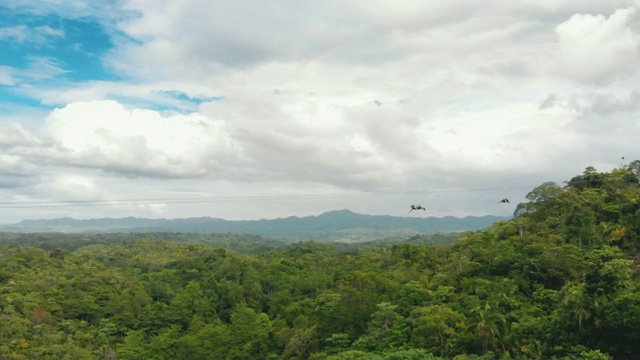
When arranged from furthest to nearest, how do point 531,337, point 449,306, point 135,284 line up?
point 135,284, point 449,306, point 531,337

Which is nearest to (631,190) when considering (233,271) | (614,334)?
(614,334)

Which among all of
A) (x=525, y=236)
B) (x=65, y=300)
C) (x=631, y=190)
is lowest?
(x=65, y=300)

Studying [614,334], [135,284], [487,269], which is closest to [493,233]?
[487,269]

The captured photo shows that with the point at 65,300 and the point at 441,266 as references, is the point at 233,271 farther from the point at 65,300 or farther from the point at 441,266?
the point at 441,266

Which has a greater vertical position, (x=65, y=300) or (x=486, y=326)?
(x=486, y=326)

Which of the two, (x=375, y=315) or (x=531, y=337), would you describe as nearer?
(x=531, y=337)

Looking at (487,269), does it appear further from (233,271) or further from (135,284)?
(135,284)

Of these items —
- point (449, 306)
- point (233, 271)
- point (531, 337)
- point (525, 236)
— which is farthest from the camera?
point (233, 271)
